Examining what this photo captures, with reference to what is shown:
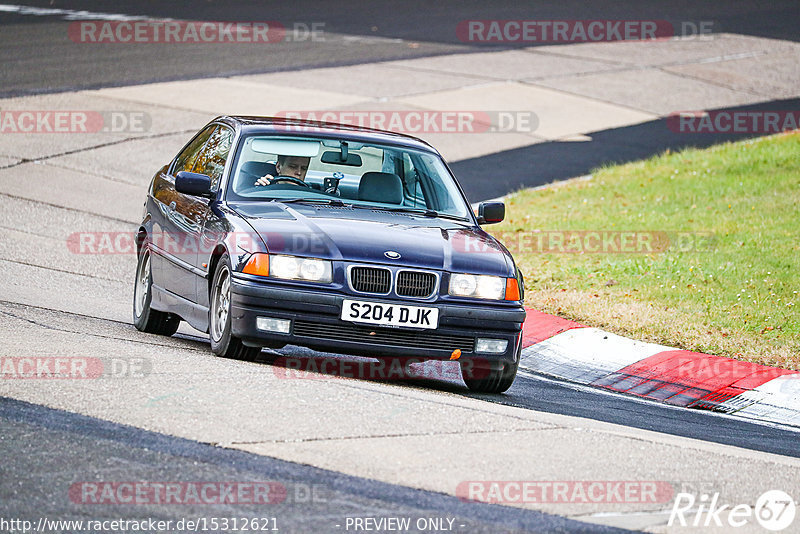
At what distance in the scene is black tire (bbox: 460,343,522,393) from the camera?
27.1ft

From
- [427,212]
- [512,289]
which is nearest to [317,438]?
[512,289]

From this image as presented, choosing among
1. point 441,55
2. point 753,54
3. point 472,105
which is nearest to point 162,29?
point 441,55

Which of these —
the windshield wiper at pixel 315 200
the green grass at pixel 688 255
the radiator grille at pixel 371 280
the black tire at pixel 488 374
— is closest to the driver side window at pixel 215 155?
the windshield wiper at pixel 315 200

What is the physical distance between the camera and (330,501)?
5398 mm

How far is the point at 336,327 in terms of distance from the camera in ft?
25.5

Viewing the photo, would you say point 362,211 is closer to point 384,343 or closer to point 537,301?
point 384,343

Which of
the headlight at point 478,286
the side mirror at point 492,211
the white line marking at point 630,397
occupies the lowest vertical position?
the white line marking at point 630,397

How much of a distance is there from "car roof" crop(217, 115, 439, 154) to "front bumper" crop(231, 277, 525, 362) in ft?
5.91

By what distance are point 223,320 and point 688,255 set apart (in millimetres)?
7024

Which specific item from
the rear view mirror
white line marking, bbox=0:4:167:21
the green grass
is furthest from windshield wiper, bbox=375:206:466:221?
white line marking, bbox=0:4:167:21

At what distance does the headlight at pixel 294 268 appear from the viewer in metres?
7.78

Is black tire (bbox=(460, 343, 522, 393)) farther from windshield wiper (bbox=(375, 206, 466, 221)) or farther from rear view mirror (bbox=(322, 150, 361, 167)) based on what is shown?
rear view mirror (bbox=(322, 150, 361, 167))

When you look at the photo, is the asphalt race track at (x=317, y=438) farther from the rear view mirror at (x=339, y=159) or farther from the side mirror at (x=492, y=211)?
the rear view mirror at (x=339, y=159)

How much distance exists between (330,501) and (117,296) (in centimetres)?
685
